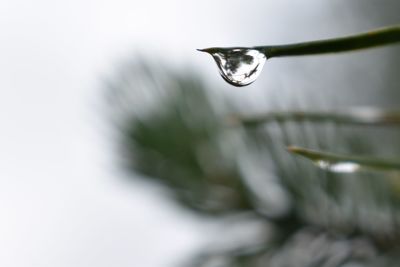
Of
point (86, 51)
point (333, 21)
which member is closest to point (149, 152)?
point (333, 21)

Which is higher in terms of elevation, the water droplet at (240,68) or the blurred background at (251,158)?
the blurred background at (251,158)

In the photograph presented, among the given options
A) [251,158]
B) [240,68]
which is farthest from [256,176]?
[240,68]

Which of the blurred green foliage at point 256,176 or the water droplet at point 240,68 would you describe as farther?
the blurred green foliage at point 256,176

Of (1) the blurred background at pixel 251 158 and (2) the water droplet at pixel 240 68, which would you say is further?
(1) the blurred background at pixel 251 158

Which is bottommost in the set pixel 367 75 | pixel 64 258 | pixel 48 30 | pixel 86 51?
pixel 367 75

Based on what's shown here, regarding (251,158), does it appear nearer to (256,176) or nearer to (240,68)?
(256,176)

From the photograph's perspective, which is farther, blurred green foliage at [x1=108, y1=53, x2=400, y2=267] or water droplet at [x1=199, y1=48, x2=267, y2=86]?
blurred green foliage at [x1=108, y1=53, x2=400, y2=267]

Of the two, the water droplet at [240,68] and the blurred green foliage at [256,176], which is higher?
the blurred green foliage at [256,176]

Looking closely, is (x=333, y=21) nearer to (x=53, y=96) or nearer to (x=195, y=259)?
(x=195, y=259)

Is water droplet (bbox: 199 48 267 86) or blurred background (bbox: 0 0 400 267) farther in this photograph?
Result: blurred background (bbox: 0 0 400 267)

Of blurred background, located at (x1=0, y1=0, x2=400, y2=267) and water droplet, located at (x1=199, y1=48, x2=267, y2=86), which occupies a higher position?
blurred background, located at (x1=0, y1=0, x2=400, y2=267)

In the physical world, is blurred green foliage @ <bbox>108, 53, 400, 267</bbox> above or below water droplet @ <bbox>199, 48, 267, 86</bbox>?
above
